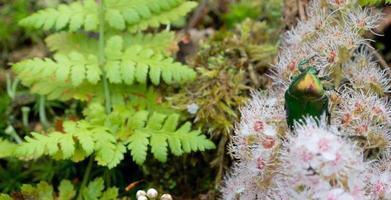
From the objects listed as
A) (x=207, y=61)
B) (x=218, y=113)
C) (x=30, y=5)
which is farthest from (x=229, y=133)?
(x=30, y=5)

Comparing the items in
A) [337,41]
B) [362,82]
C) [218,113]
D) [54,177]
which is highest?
[337,41]

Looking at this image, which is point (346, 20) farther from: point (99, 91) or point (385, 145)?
point (99, 91)

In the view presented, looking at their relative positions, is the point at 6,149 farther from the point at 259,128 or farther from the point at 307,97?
the point at 307,97

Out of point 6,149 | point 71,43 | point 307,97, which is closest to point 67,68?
point 71,43

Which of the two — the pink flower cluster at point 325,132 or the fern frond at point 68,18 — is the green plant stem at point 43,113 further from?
the pink flower cluster at point 325,132

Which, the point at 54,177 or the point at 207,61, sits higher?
the point at 207,61

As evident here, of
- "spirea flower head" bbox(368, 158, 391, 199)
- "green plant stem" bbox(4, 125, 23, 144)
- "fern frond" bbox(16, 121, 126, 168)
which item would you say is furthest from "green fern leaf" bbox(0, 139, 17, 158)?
"spirea flower head" bbox(368, 158, 391, 199)
